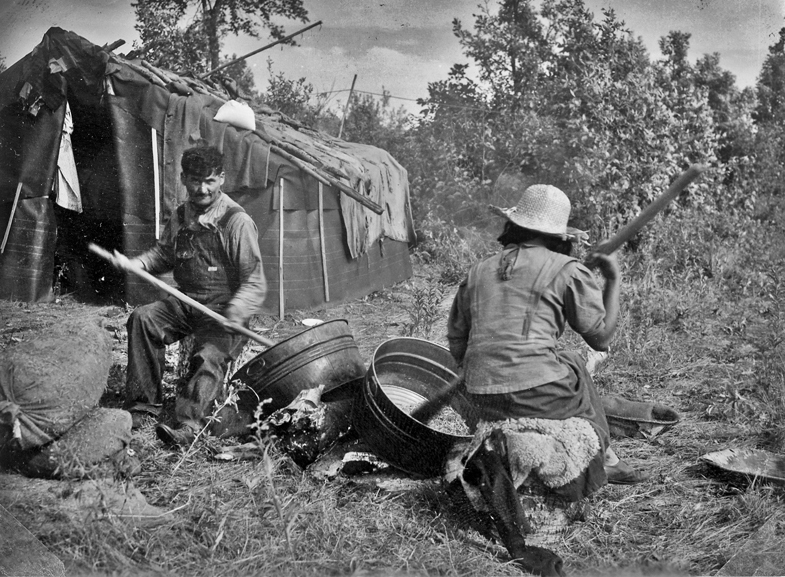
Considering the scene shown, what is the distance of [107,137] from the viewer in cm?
396

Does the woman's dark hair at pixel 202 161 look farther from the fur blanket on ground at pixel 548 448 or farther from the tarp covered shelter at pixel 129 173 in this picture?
the fur blanket on ground at pixel 548 448

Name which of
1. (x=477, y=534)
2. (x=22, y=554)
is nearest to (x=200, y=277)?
(x=22, y=554)

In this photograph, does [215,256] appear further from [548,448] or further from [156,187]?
[548,448]

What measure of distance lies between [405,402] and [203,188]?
161cm

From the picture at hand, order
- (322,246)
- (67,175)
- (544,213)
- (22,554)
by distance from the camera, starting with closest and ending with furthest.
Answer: (22,554)
(544,213)
(67,175)
(322,246)

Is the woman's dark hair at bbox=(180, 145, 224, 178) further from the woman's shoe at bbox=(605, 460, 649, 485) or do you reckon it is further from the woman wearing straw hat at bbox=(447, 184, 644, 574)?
the woman's shoe at bbox=(605, 460, 649, 485)

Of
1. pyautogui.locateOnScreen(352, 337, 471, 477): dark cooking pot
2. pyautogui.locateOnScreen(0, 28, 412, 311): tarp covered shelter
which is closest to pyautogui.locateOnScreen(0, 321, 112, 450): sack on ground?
pyautogui.locateOnScreen(0, 28, 412, 311): tarp covered shelter

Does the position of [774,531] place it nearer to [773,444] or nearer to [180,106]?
[773,444]

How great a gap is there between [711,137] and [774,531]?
2.19 meters

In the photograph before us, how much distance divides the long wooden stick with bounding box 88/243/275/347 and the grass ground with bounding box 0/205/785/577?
0.19 metres

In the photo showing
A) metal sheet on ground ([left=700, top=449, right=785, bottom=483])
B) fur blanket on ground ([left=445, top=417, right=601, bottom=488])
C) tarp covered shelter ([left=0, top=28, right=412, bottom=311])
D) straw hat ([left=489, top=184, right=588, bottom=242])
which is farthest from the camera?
tarp covered shelter ([left=0, top=28, right=412, bottom=311])

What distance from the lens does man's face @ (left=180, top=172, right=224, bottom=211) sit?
3.90m

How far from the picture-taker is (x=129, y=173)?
13.1ft

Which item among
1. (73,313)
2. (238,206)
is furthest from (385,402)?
(73,313)
